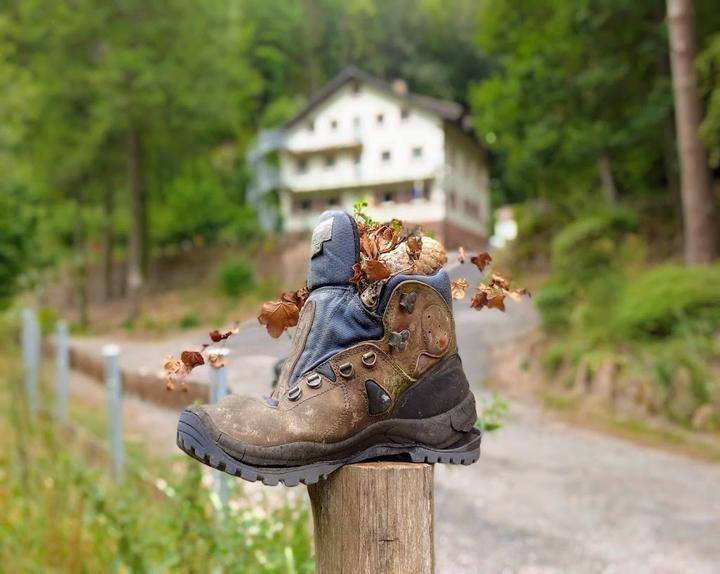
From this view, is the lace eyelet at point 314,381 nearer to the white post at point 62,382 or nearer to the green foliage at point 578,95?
the white post at point 62,382

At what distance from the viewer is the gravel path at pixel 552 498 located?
8.22 ft

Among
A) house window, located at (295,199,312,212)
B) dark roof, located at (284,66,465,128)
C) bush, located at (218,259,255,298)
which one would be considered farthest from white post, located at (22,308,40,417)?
house window, located at (295,199,312,212)

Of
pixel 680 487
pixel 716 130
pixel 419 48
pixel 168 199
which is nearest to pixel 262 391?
pixel 419 48

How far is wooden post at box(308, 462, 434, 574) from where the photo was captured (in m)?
1.22

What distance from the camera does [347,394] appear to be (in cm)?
123

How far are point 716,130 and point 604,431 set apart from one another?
377 cm

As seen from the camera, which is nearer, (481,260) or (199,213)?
(481,260)

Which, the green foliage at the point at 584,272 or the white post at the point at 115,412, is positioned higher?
the green foliage at the point at 584,272

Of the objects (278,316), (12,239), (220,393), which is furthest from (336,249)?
(12,239)

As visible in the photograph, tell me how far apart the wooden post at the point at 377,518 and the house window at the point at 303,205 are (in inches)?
77.9

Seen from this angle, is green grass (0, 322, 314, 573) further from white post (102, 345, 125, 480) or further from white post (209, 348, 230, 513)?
white post (102, 345, 125, 480)

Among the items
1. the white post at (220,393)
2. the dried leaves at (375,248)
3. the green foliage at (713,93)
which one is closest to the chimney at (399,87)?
the white post at (220,393)

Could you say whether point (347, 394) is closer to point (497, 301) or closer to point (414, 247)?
point (414, 247)

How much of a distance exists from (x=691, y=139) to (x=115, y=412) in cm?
728
